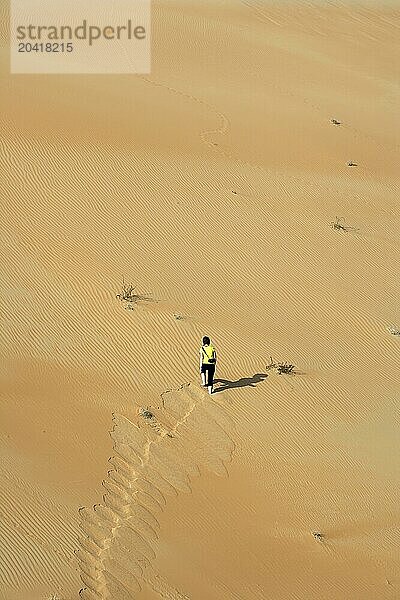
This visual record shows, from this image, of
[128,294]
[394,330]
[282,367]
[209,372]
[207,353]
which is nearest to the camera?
[207,353]

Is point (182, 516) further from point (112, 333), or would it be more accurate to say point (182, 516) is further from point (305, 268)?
point (305, 268)

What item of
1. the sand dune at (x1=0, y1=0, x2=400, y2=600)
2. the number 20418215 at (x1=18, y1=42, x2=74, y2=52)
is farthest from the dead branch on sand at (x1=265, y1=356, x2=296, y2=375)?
the number 20418215 at (x1=18, y1=42, x2=74, y2=52)

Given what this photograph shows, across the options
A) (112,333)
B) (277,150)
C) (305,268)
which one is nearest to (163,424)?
(112,333)

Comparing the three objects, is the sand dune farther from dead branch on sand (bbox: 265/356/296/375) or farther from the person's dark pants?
the person's dark pants

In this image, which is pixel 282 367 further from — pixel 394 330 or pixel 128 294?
pixel 128 294

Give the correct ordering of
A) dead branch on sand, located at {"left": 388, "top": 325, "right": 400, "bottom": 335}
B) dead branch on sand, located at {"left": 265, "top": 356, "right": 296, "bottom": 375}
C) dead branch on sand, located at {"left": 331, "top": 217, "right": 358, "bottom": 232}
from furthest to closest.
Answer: dead branch on sand, located at {"left": 331, "top": 217, "right": 358, "bottom": 232} < dead branch on sand, located at {"left": 388, "top": 325, "right": 400, "bottom": 335} < dead branch on sand, located at {"left": 265, "top": 356, "right": 296, "bottom": 375}

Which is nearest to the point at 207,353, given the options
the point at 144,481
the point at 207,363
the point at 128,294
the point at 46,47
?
the point at 207,363
